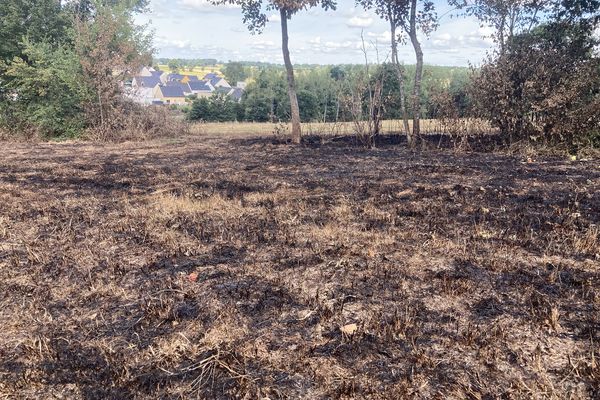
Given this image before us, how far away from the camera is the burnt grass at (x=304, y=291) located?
254 cm

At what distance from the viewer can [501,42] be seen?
1191cm

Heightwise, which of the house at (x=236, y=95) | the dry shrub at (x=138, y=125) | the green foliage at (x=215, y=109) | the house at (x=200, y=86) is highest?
the house at (x=200, y=86)

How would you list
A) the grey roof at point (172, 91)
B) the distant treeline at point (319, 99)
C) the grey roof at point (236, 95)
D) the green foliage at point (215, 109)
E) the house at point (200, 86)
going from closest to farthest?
1. the distant treeline at point (319, 99)
2. the green foliage at point (215, 109)
3. the grey roof at point (236, 95)
4. the grey roof at point (172, 91)
5. the house at point (200, 86)

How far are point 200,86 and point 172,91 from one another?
6.84 metres

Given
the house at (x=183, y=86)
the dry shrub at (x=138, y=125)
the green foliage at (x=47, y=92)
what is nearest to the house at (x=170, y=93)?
the house at (x=183, y=86)

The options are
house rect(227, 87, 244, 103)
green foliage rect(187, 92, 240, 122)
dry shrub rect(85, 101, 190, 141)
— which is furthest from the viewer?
house rect(227, 87, 244, 103)

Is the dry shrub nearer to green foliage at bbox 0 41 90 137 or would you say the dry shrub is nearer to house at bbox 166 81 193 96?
green foliage at bbox 0 41 90 137

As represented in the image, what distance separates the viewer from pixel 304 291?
3605 mm

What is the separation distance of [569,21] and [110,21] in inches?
589

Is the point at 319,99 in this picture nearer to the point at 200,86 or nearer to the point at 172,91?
the point at 172,91

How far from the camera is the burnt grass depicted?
2539 mm

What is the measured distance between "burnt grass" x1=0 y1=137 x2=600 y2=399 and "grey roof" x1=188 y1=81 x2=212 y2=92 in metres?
79.3

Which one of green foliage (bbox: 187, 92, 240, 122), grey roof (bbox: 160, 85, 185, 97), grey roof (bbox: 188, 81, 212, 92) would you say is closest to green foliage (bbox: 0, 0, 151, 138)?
green foliage (bbox: 187, 92, 240, 122)

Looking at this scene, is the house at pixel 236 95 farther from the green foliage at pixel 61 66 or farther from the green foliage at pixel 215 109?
the green foliage at pixel 61 66
